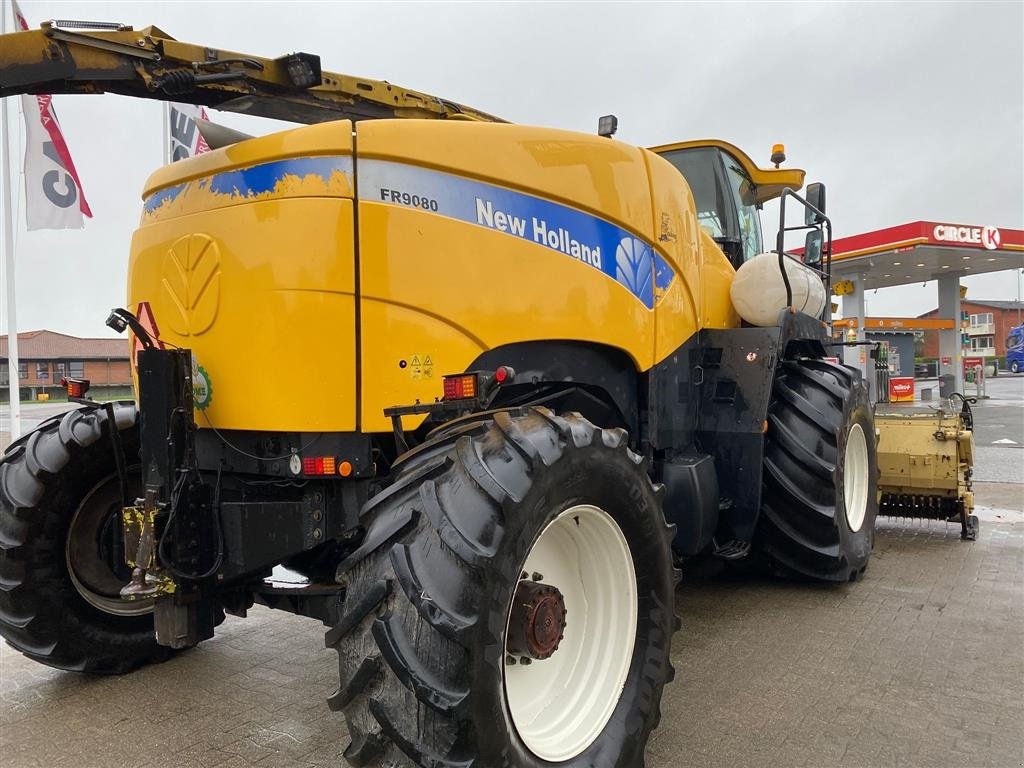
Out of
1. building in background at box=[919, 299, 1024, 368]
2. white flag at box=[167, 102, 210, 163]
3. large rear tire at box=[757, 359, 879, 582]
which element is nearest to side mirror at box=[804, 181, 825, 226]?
large rear tire at box=[757, 359, 879, 582]

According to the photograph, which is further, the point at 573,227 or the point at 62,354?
the point at 62,354

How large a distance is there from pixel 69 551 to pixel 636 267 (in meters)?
3.02

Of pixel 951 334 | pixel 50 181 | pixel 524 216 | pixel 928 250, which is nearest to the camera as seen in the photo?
pixel 524 216

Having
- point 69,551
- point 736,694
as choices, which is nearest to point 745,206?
point 736,694

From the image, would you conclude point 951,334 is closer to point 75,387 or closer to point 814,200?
point 814,200

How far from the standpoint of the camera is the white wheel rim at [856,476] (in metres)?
5.52

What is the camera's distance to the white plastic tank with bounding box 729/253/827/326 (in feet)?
15.1

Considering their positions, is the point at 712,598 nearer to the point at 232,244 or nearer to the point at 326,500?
the point at 326,500

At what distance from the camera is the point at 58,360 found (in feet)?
171

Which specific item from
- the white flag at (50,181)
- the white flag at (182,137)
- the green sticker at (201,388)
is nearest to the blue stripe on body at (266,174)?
the green sticker at (201,388)

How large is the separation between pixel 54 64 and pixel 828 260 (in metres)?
4.97

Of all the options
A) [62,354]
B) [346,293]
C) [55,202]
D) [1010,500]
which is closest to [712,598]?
[346,293]

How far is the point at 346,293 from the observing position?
102 inches

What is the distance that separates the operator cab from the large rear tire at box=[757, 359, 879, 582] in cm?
91
